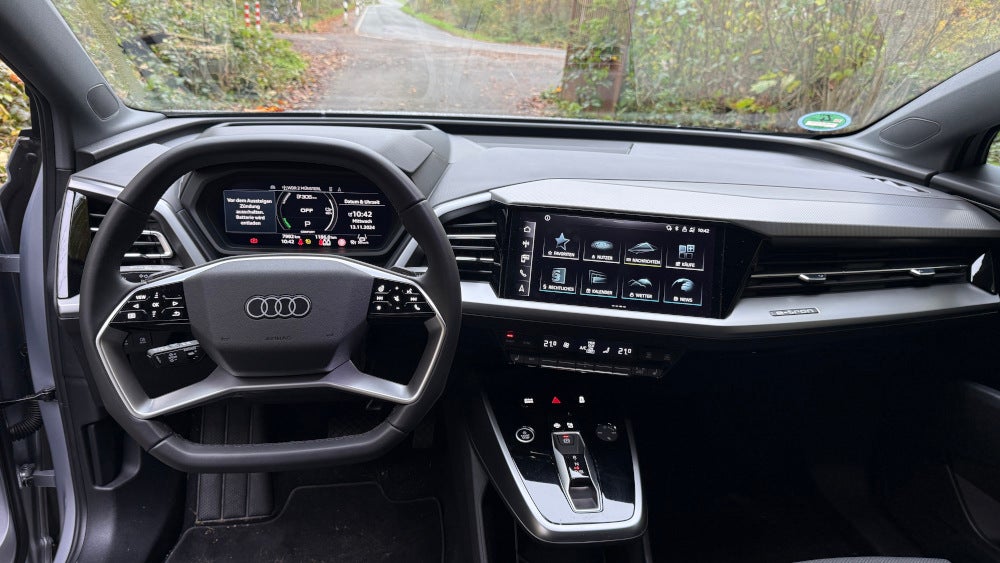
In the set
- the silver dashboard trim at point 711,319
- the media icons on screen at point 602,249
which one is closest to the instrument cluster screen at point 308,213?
the silver dashboard trim at point 711,319

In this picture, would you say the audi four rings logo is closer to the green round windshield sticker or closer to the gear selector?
the gear selector

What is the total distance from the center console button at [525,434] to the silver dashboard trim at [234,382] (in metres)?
0.53

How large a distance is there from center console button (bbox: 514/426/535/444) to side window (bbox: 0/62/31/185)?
5.12 feet

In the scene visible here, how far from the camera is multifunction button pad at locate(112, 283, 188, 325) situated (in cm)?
127

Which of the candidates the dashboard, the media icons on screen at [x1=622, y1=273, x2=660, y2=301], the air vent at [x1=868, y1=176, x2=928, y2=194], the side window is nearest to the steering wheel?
the dashboard

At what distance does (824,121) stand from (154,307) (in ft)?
6.58

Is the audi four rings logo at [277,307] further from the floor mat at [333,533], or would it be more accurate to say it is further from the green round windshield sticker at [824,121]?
the green round windshield sticker at [824,121]

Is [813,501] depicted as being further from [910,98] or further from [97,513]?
[97,513]

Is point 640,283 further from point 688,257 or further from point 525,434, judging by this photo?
point 525,434

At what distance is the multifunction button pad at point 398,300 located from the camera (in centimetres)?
134

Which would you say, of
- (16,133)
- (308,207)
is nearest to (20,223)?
(16,133)

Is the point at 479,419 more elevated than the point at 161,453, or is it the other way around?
the point at 161,453

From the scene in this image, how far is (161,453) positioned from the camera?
51.8 inches

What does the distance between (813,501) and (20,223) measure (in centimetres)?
262
